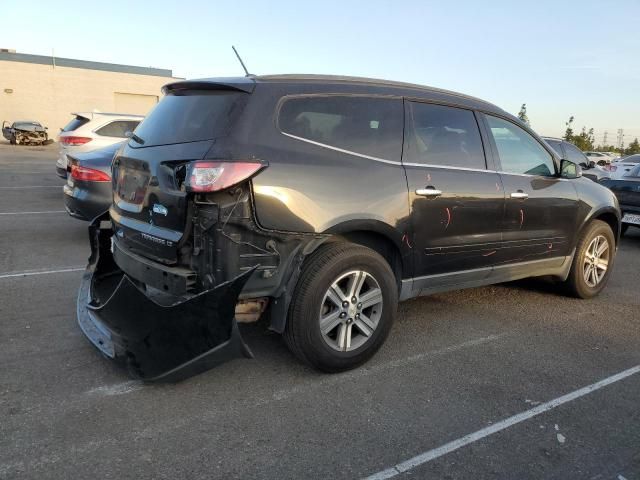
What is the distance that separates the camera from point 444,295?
5.53 metres

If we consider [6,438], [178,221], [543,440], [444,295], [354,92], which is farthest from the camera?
[444,295]

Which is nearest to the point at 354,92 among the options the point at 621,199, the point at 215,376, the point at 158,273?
the point at 158,273

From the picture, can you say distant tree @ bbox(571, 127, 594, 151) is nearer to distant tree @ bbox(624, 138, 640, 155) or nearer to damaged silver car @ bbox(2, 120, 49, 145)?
distant tree @ bbox(624, 138, 640, 155)

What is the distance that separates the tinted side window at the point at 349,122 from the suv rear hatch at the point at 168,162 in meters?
0.34

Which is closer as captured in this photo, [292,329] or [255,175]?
[255,175]

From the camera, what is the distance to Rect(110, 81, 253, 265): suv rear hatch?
3.28 metres

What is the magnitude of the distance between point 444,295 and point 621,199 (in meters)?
5.31

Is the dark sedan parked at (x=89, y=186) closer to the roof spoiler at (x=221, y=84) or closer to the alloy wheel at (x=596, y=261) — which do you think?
the roof spoiler at (x=221, y=84)

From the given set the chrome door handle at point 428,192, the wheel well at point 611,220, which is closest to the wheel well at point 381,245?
the chrome door handle at point 428,192

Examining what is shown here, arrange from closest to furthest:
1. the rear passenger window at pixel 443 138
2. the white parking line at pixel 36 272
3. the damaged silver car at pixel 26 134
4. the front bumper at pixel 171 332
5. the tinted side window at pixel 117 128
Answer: the front bumper at pixel 171 332, the rear passenger window at pixel 443 138, the white parking line at pixel 36 272, the tinted side window at pixel 117 128, the damaged silver car at pixel 26 134

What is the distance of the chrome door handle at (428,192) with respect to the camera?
12.9 feet

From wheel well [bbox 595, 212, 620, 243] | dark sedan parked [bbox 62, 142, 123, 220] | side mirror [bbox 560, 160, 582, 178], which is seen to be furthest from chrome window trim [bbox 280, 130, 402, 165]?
dark sedan parked [bbox 62, 142, 123, 220]

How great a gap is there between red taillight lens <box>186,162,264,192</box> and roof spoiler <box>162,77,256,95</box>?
0.56 metres

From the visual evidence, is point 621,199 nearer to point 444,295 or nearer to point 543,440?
point 444,295
